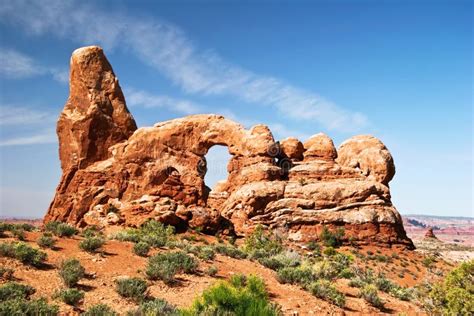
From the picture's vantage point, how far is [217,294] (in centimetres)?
825

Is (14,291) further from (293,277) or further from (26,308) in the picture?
(293,277)

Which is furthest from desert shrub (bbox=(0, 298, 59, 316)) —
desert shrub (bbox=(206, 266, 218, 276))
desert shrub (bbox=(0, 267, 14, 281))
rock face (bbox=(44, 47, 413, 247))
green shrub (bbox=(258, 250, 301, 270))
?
rock face (bbox=(44, 47, 413, 247))

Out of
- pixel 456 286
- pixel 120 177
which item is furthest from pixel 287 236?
pixel 456 286

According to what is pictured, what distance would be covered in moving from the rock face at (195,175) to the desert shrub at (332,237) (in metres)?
0.73

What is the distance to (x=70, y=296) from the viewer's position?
9.56m

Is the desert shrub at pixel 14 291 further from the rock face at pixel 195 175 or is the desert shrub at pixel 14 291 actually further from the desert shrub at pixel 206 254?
the rock face at pixel 195 175

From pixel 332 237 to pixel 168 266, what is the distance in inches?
1101

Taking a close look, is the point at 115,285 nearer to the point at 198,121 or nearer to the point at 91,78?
the point at 198,121

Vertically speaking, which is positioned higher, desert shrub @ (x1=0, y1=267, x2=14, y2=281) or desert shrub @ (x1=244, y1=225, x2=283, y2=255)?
desert shrub @ (x1=0, y1=267, x2=14, y2=281)

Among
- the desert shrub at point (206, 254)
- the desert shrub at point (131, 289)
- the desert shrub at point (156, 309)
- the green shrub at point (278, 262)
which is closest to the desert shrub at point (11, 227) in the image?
the desert shrub at point (131, 289)

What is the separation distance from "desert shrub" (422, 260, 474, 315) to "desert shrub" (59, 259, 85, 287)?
1153cm

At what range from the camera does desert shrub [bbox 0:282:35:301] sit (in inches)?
350

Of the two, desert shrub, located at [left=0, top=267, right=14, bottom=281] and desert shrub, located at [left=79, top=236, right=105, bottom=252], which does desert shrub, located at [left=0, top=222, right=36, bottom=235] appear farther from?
desert shrub, located at [left=0, top=267, right=14, bottom=281]

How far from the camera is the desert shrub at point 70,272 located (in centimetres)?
1070
